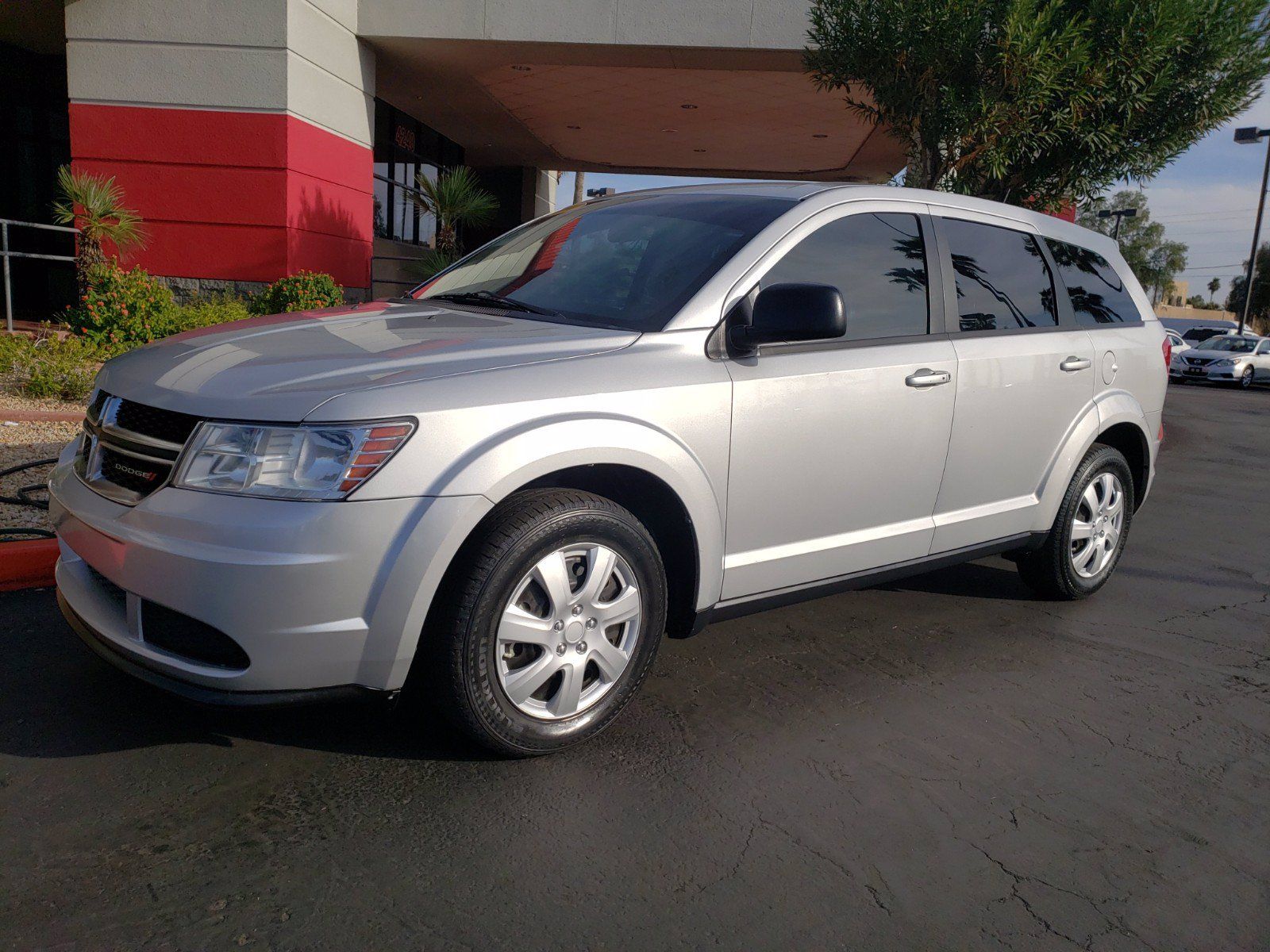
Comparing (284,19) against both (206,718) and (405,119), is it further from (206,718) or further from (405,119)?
(206,718)

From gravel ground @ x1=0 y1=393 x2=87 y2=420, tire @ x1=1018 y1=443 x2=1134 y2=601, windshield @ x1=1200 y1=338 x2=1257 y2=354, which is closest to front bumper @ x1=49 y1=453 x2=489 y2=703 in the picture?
tire @ x1=1018 y1=443 x2=1134 y2=601

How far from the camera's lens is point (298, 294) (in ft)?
38.7

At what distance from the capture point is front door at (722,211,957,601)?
3543 mm

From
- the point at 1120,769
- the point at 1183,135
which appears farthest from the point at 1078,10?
the point at 1120,769

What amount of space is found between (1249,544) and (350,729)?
19.8 feet

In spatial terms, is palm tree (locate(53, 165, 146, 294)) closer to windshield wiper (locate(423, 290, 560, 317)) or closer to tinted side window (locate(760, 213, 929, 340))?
windshield wiper (locate(423, 290, 560, 317))

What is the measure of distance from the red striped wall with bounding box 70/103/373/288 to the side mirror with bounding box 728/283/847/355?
1074cm

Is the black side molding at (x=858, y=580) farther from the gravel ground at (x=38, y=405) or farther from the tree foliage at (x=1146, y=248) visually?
the tree foliage at (x=1146, y=248)

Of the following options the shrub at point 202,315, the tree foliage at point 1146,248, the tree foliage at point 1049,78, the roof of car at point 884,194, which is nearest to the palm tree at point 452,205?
the shrub at point 202,315

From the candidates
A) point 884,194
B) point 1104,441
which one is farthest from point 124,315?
point 1104,441

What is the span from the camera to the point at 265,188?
41.9 feet

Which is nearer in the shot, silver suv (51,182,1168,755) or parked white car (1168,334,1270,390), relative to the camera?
silver suv (51,182,1168,755)

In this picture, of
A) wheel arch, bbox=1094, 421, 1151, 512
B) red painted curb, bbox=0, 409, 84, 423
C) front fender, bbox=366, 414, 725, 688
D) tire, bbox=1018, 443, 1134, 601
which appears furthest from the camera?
red painted curb, bbox=0, 409, 84, 423

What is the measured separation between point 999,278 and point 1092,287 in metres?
0.86
